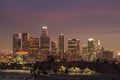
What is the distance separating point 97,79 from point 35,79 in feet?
73.9

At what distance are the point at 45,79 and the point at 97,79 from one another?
63.7ft

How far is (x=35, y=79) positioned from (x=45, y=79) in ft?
10.3

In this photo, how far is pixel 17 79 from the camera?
18288 centimetres

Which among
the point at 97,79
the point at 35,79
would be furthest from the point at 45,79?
the point at 97,79

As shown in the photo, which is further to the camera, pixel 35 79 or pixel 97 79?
pixel 97 79

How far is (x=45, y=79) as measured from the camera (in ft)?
583

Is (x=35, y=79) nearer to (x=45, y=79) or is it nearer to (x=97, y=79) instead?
(x=45, y=79)

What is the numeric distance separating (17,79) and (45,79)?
9208 millimetres

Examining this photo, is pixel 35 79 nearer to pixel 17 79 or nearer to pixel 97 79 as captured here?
pixel 17 79

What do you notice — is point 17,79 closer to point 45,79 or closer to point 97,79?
point 45,79

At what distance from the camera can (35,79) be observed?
577ft

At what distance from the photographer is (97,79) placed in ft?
626

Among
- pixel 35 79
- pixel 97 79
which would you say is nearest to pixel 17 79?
pixel 35 79

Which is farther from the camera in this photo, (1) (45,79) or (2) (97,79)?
(2) (97,79)
